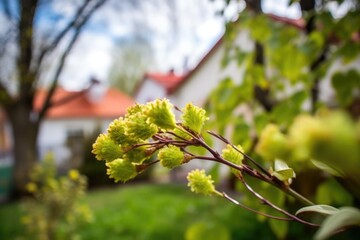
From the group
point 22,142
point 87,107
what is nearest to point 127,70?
point 87,107

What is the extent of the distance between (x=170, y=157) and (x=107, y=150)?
2.3 inches

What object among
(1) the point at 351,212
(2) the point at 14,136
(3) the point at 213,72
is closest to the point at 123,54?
(3) the point at 213,72

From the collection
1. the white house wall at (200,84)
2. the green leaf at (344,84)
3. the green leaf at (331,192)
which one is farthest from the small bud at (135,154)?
the white house wall at (200,84)

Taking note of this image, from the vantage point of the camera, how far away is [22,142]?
295 inches

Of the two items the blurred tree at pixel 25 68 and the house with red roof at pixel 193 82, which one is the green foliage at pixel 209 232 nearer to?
the blurred tree at pixel 25 68

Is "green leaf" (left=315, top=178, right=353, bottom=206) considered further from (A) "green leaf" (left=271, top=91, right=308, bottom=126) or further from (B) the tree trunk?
(B) the tree trunk

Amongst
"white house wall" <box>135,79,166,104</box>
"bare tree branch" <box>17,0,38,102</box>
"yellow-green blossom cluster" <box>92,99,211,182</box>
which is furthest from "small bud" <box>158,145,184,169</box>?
"white house wall" <box>135,79,166,104</box>

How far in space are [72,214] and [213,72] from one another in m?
6.89

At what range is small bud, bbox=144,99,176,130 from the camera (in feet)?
0.98

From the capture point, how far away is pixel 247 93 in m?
1.22

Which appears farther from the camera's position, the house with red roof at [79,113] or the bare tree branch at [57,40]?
the house with red roof at [79,113]

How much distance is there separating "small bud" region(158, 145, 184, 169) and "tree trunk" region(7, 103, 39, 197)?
7641mm

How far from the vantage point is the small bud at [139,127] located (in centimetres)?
30

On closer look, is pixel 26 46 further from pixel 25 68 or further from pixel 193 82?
→ pixel 193 82
